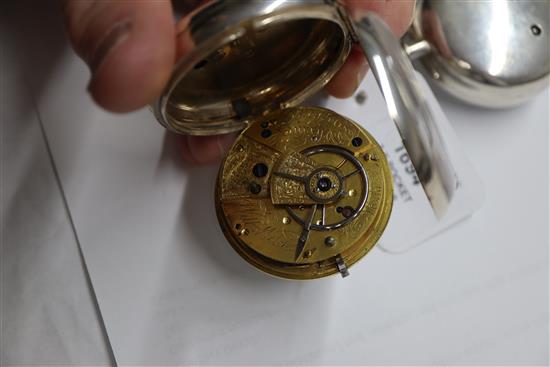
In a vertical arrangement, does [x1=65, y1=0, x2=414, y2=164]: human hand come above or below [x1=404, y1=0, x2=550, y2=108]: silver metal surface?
above

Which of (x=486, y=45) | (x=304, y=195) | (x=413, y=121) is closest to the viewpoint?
(x=413, y=121)

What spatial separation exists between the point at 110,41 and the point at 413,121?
332 millimetres

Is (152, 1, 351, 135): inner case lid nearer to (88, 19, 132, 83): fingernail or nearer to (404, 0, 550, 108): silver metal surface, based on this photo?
(88, 19, 132, 83): fingernail

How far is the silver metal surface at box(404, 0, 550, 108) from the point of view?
94 cm

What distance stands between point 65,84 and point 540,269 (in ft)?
2.92

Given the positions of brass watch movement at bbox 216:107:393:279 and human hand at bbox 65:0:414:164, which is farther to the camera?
brass watch movement at bbox 216:107:393:279

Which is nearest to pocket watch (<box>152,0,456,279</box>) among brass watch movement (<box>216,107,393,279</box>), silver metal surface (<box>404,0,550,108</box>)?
brass watch movement (<box>216,107,393,279</box>)

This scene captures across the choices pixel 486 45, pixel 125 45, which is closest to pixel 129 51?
pixel 125 45

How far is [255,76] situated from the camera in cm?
85

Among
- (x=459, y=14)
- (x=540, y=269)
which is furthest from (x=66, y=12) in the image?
(x=540, y=269)

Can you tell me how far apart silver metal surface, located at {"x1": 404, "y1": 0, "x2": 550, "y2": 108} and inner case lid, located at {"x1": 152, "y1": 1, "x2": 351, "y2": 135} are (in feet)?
0.78

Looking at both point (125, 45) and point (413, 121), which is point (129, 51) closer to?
point (125, 45)

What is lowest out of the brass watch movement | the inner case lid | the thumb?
the brass watch movement

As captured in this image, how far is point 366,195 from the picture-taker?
77cm
